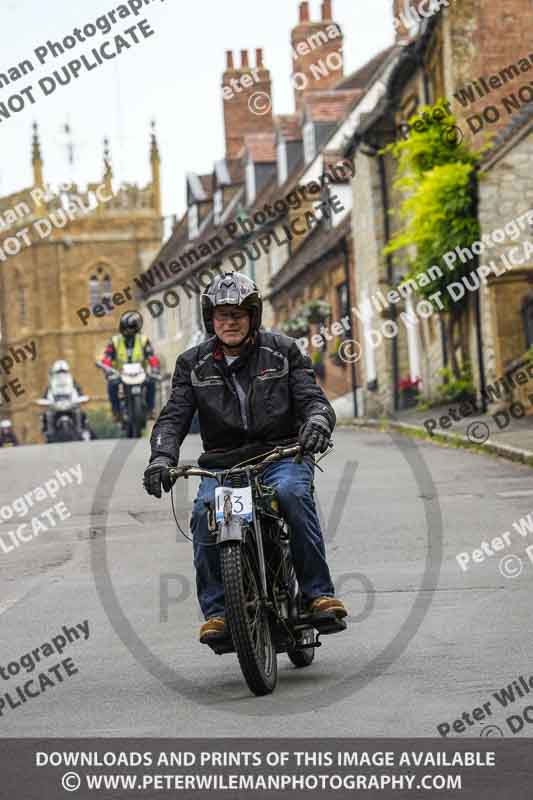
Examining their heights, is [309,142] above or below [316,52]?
below

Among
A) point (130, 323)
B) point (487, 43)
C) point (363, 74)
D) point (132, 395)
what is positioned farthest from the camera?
point (363, 74)

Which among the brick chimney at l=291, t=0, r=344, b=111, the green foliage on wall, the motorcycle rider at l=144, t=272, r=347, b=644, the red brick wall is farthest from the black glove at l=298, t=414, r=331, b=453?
the brick chimney at l=291, t=0, r=344, b=111

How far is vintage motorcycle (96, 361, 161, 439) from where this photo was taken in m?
24.2

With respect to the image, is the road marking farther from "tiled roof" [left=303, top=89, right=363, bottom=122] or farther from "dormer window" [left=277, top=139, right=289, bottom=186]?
"dormer window" [left=277, top=139, right=289, bottom=186]

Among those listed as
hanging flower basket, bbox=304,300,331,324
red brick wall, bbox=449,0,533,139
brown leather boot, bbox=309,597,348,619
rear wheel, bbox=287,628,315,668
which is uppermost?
red brick wall, bbox=449,0,533,139

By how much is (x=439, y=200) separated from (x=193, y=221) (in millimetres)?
43704

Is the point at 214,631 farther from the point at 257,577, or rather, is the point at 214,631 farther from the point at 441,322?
the point at 441,322

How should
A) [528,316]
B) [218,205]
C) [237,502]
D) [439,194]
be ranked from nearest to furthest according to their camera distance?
[237,502] → [528,316] → [439,194] → [218,205]

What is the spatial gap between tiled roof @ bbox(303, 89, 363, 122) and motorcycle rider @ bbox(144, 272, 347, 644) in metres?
40.1

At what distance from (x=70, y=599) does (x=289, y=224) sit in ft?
134

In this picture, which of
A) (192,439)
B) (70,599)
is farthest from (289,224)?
(70,599)

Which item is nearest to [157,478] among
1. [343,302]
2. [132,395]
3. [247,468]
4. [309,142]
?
[247,468]

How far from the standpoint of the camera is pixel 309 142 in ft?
157
